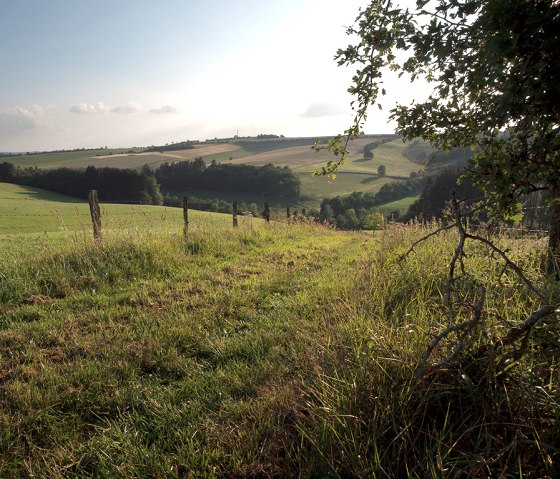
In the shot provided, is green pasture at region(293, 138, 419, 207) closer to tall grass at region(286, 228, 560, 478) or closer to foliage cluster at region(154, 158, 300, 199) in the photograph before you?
foliage cluster at region(154, 158, 300, 199)

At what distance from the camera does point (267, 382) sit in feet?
10.5

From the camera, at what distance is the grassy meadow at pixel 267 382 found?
6.62 ft

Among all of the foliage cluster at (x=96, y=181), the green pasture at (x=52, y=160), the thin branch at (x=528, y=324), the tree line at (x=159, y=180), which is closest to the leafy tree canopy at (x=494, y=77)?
the thin branch at (x=528, y=324)

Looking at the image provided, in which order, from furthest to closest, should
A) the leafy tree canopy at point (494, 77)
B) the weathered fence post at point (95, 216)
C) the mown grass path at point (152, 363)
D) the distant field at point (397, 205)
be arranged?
the distant field at point (397, 205) < the weathered fence post at point (95, 216) < the mown grass path at point (152, 363) < the leafy tree canopy at point (494, 77)

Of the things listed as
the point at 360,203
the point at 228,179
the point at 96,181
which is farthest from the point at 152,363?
the point at 228,179

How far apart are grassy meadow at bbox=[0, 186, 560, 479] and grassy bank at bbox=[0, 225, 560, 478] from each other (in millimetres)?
17

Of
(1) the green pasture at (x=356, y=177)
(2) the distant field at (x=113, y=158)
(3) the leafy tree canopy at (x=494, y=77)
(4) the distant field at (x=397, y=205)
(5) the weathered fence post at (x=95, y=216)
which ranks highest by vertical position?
(2) the distant field at (x=113, y=158)

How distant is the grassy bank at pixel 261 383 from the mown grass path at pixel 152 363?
2 centimetres

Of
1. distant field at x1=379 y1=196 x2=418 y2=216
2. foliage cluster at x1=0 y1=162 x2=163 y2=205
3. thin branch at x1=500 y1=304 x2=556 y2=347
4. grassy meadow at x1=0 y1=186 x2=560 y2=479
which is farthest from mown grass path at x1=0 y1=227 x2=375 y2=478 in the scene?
distant field at x1=379 y1=196 x2=418 y2=216

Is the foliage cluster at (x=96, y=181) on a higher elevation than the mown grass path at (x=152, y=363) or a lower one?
higher

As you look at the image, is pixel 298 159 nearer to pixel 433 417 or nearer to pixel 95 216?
pixel 95 216

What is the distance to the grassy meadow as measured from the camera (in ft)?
6.62

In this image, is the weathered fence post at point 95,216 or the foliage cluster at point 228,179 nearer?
the weathered fence post at point 95,216

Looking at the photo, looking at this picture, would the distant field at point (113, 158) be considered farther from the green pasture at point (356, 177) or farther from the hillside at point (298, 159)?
the green pasture at point (356, 177)
